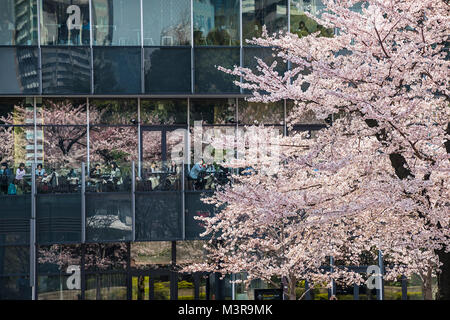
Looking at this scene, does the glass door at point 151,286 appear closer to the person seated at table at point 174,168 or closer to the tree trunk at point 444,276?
the person seated at table at point 174,168

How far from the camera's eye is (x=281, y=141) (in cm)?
1405

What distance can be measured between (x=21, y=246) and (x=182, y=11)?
8623 mm

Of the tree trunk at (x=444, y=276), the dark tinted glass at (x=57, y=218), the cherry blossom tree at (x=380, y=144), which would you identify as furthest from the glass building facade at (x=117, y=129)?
the tree trunk at (x=444, y=276)

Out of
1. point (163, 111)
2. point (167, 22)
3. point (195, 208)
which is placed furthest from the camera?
point (163, 111)

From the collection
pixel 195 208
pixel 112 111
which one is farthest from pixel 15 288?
pixel 112 111

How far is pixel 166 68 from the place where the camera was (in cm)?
2130

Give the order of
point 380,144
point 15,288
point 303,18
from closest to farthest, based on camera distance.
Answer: point 380,144 < point 15,288 < point 303,18

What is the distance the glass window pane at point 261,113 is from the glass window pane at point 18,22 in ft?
22.4

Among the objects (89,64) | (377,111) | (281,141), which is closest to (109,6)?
(89,64)

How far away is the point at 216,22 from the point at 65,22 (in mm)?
4642

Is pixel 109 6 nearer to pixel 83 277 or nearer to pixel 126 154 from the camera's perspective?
pixel 126 154

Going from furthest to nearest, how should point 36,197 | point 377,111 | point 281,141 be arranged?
point 36,197
point 281,141
point 377,111

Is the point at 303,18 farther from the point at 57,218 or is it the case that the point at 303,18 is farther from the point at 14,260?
the point at 14,260

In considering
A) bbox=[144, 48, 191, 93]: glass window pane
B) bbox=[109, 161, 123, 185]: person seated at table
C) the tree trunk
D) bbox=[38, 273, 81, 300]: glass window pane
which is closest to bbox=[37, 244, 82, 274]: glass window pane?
bbox=[38, 273, 81, 300]: glass window pane
